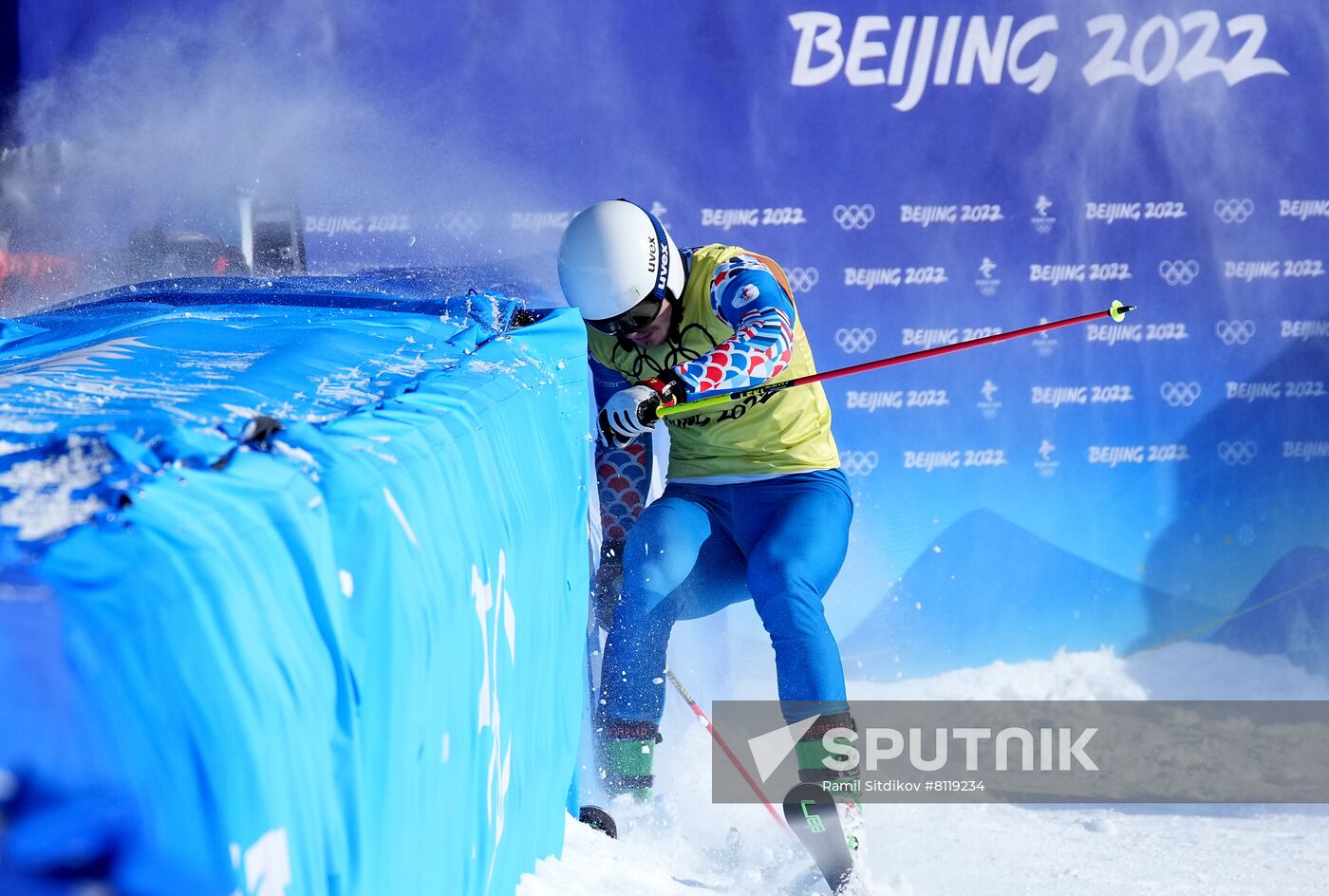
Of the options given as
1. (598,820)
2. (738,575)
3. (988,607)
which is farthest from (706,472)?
(988,607)

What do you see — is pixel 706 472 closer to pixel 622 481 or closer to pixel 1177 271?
pixel 622 481

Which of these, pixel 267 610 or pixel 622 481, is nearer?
pixel 267 610

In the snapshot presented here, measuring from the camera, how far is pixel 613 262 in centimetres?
281

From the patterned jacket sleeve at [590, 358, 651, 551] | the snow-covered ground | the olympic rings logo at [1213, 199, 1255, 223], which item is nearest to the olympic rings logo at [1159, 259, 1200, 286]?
the olympic rings logo at [1213, 199, 1255, 223]

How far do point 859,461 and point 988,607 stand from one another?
0.80m

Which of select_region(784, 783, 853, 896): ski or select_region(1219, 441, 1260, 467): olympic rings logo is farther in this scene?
select_region(1219, 441, 1260, 467): olympic rings logo

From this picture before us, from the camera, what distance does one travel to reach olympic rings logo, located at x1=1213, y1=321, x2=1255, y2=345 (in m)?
4.73

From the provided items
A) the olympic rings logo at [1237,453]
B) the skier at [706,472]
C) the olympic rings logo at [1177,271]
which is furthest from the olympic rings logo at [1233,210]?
the skier at [706,472]

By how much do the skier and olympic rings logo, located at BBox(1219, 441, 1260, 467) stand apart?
7.93ft

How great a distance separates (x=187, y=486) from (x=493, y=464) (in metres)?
0.76

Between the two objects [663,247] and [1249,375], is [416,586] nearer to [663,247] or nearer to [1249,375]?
[663,247]

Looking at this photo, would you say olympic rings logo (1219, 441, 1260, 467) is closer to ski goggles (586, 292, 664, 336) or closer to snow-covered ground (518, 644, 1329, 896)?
snow-covered ground (518, 644, 1329, 896)

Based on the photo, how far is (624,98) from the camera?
4.44 meters

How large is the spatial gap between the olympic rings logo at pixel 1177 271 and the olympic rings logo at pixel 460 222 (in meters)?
2.60
